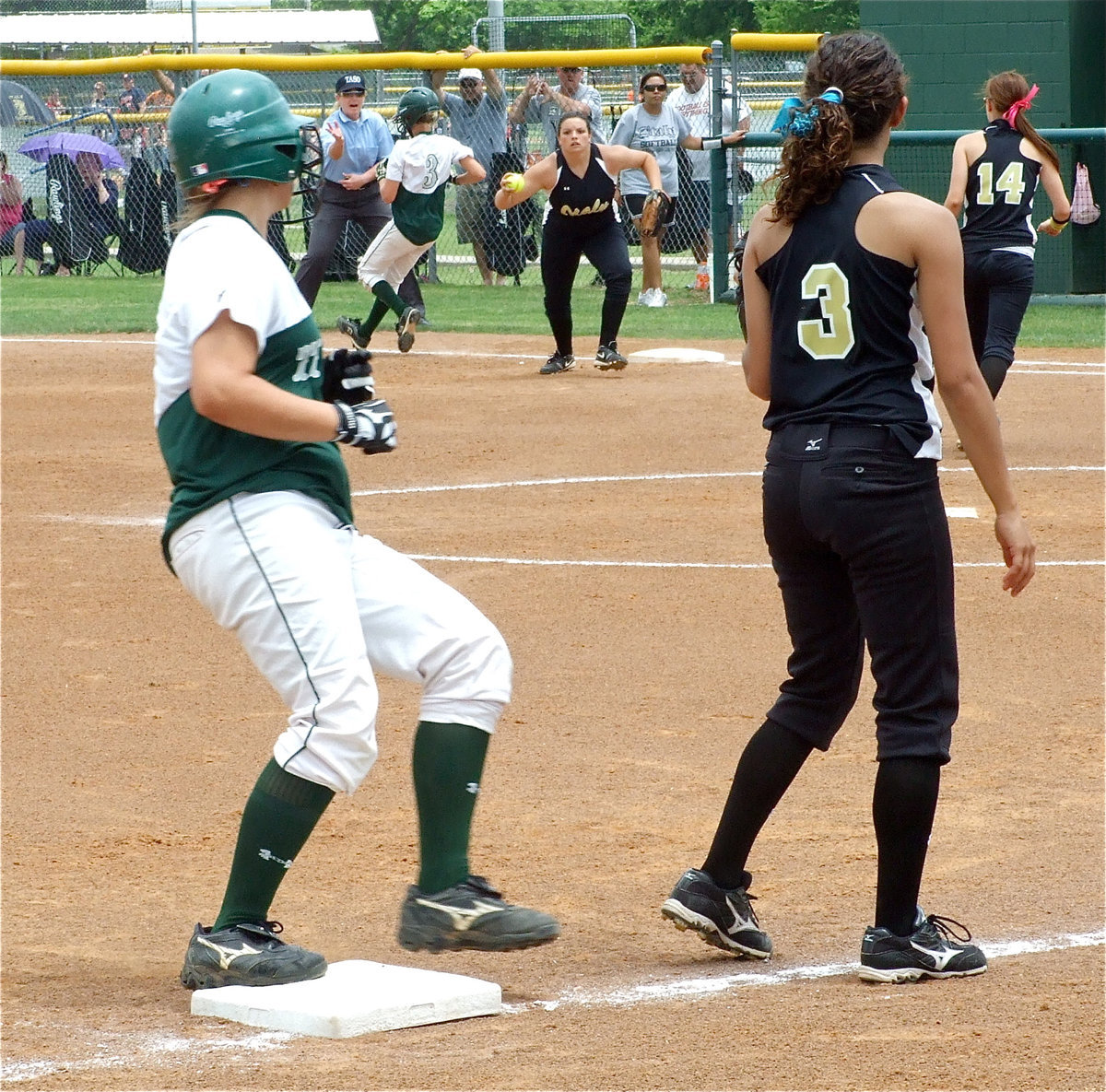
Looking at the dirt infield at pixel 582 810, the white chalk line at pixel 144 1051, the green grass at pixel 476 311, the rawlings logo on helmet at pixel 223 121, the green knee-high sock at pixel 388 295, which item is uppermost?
the rawlings logo on helmet at pixel 223 121

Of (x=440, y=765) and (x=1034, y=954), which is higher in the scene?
(x=440, y=765)

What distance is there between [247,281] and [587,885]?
6.14 ft

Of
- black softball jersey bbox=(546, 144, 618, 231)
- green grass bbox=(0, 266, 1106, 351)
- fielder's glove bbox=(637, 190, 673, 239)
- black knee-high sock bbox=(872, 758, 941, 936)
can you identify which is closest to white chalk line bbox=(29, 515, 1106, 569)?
black knee-high sock bbox=(872, 758, 941, 936)

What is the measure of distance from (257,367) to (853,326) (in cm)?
126

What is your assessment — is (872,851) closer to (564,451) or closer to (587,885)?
(587,885)

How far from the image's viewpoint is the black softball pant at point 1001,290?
33.4ft

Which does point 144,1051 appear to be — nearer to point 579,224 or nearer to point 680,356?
point 579,224

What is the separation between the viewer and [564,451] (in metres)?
11.4

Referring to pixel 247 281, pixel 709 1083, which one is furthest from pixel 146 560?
pixel 709 1083

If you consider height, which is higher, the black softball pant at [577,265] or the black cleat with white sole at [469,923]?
the black softball pant at [577,265]

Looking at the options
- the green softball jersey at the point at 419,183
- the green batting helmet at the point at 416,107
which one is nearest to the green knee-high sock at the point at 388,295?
the green softball jersey at the point at 419,183

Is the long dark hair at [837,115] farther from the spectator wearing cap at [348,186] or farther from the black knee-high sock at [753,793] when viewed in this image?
the spectator wearing cap at [348,186]

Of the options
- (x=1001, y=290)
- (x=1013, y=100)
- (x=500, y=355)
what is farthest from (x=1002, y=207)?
(x=500, y=355)

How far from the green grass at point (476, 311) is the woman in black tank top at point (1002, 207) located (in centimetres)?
598
